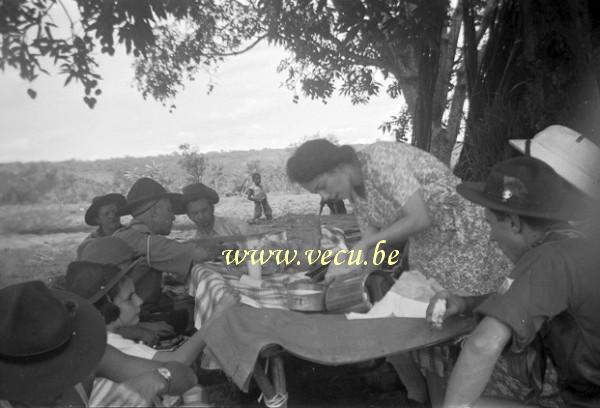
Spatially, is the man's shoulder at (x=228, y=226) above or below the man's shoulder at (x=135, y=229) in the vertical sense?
below

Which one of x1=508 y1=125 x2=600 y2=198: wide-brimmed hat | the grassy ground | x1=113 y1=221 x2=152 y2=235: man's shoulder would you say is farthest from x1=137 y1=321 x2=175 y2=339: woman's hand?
the grassy ground

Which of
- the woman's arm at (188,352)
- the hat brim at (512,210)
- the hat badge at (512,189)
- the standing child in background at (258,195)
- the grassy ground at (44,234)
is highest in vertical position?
the hat badge at (512,189)

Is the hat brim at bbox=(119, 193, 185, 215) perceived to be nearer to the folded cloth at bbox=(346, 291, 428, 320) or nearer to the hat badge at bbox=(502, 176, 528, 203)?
the folded cloth at bbox=(346, 291, 428, 320)

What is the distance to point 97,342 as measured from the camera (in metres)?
1.43

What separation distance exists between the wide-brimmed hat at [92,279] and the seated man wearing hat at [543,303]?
1.71 metres

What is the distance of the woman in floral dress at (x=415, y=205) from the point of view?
2.57m

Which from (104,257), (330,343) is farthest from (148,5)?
(330,343)

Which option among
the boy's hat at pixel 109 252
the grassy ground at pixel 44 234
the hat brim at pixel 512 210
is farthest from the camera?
the grassy ground at pixel 44 234

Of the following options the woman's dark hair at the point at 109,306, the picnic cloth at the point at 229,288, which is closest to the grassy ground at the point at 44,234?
the picnic cloth at the point at 229,288

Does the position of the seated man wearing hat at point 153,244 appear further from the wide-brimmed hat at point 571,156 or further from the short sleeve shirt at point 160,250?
the wide-brimmed hat at point 571,156

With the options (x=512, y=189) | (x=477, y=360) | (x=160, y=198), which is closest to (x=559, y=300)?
(x=477, y=360)

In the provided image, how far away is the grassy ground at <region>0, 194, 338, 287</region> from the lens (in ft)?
28.9

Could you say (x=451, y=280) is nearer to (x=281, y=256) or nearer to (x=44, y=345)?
(x=281, y=256)

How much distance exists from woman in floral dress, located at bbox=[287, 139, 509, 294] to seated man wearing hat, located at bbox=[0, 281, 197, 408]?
1500mm
